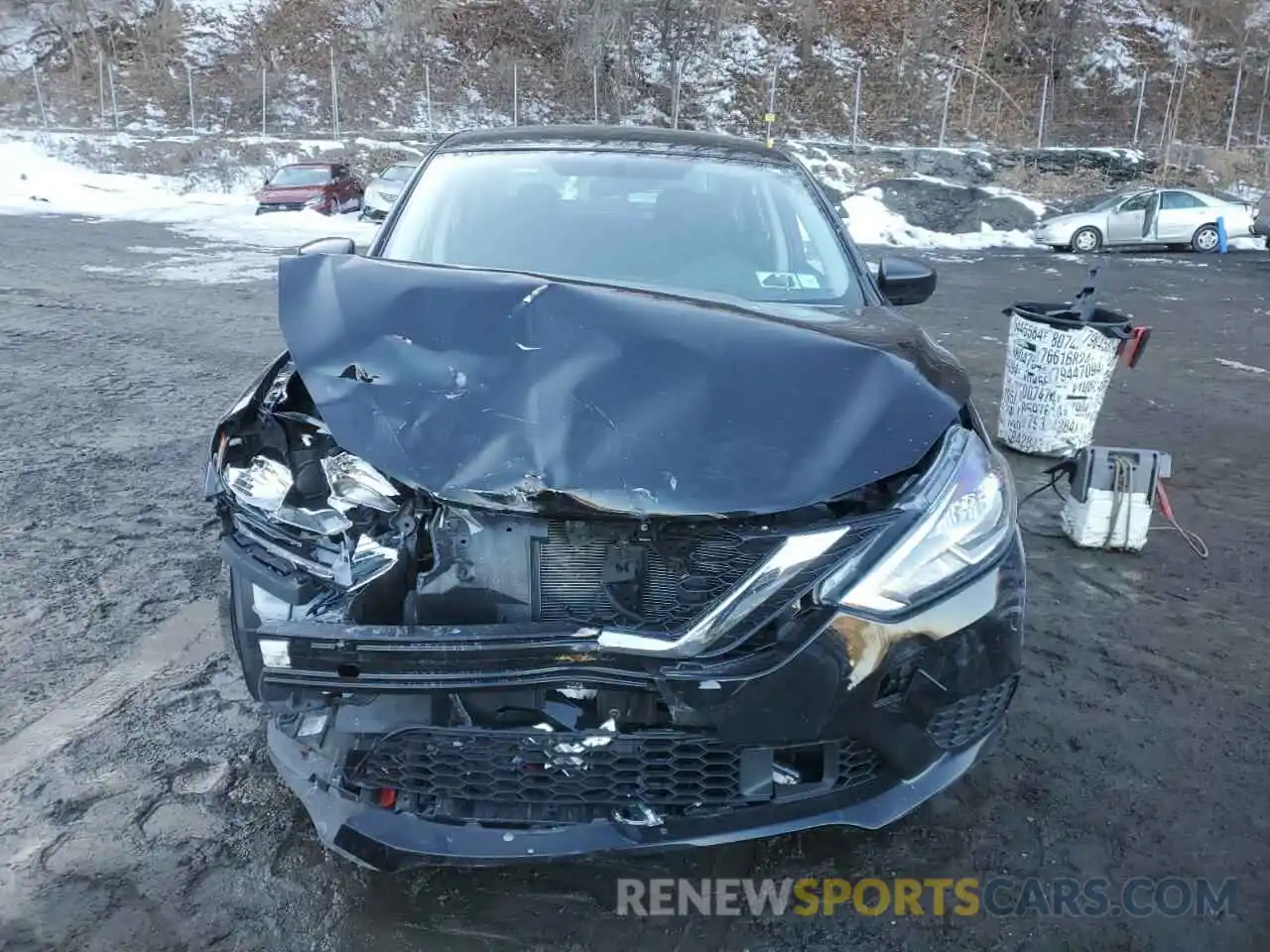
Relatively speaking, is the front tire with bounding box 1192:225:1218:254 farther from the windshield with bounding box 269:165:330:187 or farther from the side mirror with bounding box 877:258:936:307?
the side mirror with bounding box 877:258:936:307

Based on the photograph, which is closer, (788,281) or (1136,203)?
(788,281)

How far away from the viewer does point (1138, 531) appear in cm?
416

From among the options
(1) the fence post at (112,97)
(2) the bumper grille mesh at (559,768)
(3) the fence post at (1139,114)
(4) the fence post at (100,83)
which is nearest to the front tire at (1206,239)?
(3) the fence post at (1139,114)

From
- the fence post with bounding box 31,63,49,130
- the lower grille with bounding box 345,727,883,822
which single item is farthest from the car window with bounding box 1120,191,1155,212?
the fence post with bounding box 31,63,49,130

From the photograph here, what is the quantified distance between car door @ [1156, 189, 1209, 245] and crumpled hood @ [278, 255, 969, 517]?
18306mm

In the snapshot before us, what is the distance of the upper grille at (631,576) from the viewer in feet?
6.63

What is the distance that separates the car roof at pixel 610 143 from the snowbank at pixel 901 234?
1451cm

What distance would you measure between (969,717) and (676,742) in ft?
2.38

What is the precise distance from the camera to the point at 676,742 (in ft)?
6.34

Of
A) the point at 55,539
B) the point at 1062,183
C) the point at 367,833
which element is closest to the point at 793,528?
the point at 367,833

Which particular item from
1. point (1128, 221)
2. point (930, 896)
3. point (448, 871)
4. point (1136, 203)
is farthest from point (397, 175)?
point (930, 896)

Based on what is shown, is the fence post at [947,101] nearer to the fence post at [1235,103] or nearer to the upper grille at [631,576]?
the fence post at [1235,103]

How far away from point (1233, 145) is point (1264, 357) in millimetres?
22668

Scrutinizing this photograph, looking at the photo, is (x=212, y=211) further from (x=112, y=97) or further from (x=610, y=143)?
(x=610, y=143)
